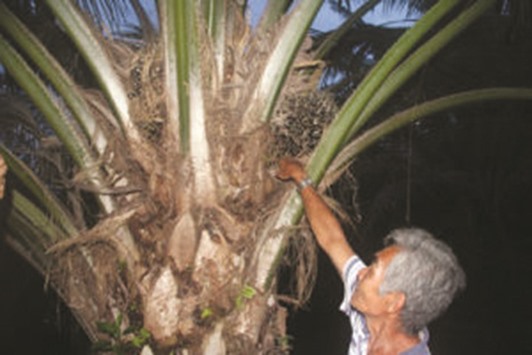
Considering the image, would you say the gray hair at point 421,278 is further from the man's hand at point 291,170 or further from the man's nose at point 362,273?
the man's hand at point 291,170

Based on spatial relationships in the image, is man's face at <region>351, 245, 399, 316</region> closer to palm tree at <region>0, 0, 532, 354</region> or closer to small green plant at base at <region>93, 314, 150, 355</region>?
palm tree at <region>0, 0, 532, 354</region>

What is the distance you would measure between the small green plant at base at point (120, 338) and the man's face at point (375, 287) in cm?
71

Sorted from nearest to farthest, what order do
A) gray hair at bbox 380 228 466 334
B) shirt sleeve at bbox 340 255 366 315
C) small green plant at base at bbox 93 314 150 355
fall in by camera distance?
1. gray hair at bbox 380 228 466 334
2. small green plant at base at bbox 93 314 150 355
3. shirt sleeve at bbox 340 255 366 315

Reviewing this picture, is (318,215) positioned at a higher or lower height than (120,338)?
higher

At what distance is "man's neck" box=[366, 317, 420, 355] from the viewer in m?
1.67

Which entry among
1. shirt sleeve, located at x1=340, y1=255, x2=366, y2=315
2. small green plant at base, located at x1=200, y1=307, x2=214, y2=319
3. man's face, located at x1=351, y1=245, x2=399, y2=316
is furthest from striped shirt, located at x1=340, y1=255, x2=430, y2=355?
small green plant at base, located at x1=200, y1=307, x2=214, y2=319

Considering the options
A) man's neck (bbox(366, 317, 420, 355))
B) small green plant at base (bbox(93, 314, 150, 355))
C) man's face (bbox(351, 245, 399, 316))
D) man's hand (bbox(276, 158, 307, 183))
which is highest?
man's hand (bbox(276, 158, 307, 183))

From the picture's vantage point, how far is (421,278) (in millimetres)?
1598

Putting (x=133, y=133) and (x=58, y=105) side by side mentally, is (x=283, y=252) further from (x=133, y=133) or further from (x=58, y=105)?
(x=58, y=105)

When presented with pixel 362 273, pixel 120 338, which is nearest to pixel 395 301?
pixel 362 273

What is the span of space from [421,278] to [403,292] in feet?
0.23

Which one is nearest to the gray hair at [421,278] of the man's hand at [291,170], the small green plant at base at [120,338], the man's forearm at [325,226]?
the man's forearm at [325,226]

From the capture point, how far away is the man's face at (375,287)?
166 cm

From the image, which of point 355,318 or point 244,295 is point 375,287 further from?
point 244,295
